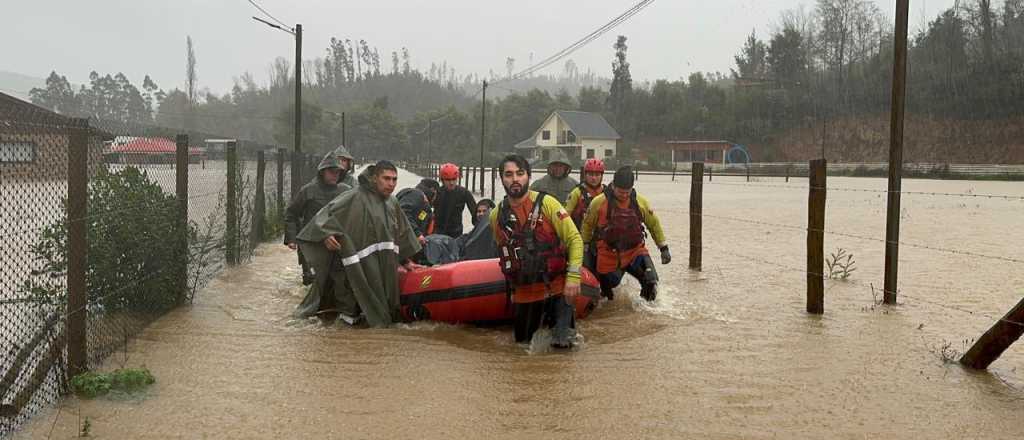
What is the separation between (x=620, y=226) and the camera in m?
7.75

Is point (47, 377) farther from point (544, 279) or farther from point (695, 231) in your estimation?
point (695, 231)

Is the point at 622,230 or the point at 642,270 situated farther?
the point at 642,270

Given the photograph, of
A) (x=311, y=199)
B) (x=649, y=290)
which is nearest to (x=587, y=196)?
(x=649, y=290)

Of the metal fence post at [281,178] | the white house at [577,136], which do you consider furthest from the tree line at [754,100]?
the metal fence post at [281,178]

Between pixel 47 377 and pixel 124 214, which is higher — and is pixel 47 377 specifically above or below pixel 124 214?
below

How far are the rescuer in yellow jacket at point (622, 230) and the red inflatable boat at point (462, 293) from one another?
0.43 metres

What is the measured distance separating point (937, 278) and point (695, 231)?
2.98 m

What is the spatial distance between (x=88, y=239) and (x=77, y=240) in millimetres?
926

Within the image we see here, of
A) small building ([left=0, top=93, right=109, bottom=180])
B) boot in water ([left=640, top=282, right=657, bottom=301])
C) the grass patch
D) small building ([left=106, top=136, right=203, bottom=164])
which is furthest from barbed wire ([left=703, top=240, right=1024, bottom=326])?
small building ([left=106, top=136, right=203, bottom=164])

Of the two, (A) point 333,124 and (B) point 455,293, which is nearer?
(B) point 455,293

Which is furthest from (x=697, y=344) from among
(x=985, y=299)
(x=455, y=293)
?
(x=985, y=299)

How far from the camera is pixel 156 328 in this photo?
7387mm

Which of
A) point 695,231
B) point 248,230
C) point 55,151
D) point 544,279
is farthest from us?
point 248,230

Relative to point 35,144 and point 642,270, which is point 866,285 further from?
point 35,144
